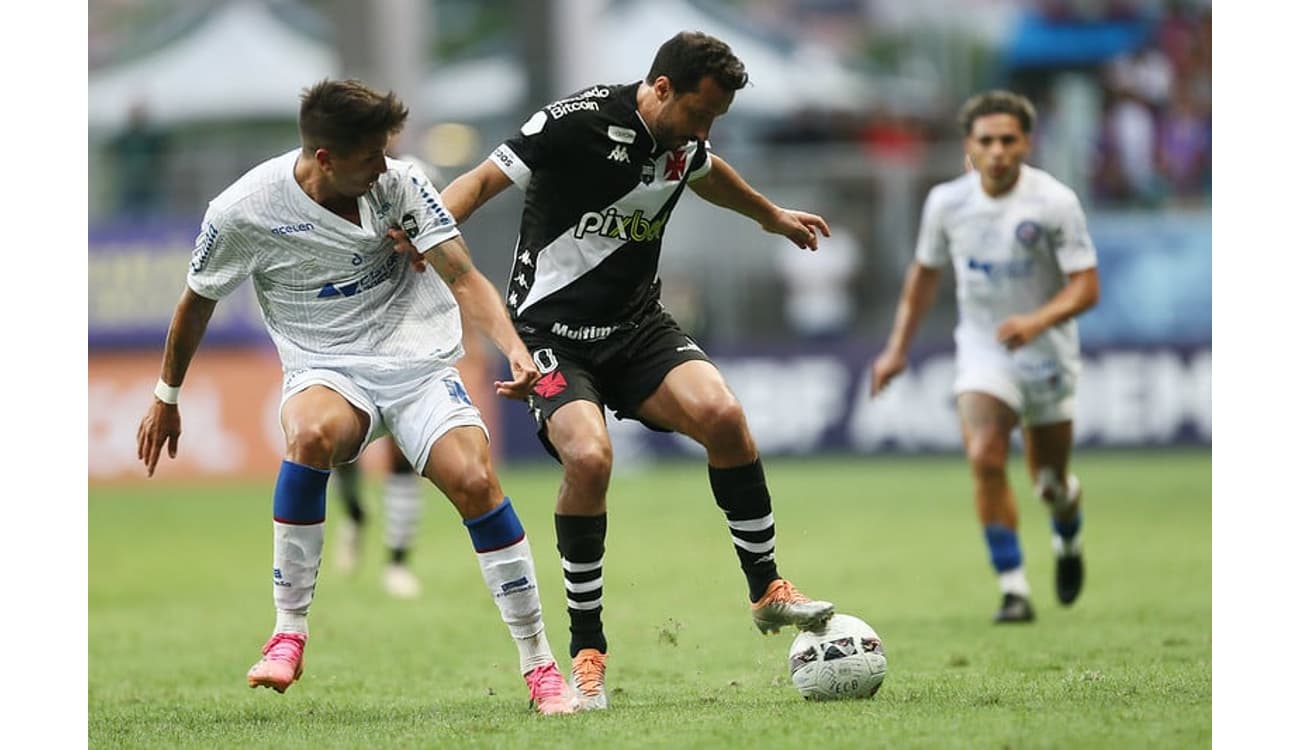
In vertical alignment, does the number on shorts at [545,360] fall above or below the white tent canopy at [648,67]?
below

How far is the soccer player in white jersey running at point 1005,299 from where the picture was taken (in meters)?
9.40

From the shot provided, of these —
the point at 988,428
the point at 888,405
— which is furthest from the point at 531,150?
the point at 888,405

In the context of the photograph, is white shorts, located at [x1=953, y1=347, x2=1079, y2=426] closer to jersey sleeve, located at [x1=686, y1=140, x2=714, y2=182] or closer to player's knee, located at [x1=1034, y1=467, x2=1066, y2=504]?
player's knee, located at [x1=1034, y1=467, x2=1066, y2=504]

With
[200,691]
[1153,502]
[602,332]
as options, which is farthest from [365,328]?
[1153,502]

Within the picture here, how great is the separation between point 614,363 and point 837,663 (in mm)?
1352

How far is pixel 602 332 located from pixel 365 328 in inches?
34.3

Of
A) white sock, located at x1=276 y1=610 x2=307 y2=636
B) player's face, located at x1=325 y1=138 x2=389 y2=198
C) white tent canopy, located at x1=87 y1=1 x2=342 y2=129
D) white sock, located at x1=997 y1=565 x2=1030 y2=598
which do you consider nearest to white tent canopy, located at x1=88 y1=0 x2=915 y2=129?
white tent canopy, located at x1=87 y1=1 x2=342 y2=129

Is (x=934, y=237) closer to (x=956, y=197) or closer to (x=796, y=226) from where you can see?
(x=956, y=197)

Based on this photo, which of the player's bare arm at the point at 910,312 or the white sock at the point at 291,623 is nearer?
the white sock at the point at 291,623

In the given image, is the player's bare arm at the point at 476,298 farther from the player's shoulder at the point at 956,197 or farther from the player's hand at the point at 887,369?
the player's shoulder at the point at 956,197

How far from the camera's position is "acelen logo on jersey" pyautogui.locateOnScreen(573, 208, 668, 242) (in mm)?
6945

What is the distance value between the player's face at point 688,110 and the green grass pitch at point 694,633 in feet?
5.92

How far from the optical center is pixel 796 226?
735cm

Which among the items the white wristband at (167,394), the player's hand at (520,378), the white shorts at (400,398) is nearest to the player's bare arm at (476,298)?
the player's hand at (520,378)
